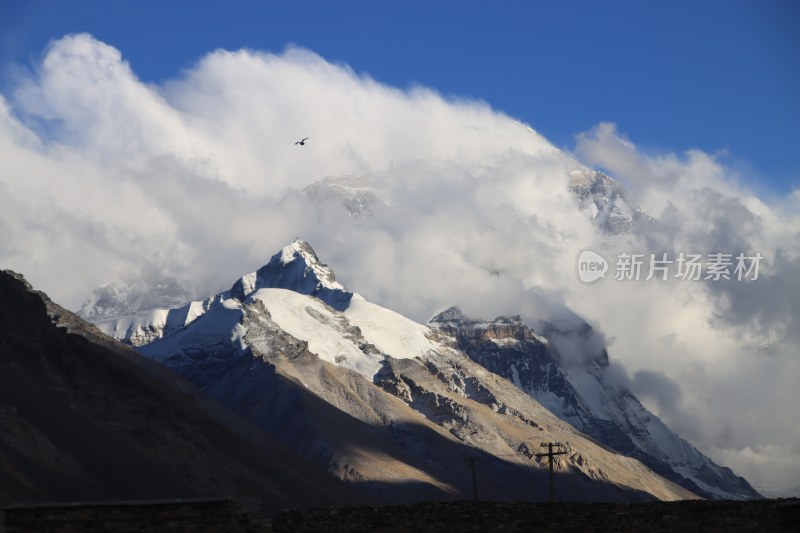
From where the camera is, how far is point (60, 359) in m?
160

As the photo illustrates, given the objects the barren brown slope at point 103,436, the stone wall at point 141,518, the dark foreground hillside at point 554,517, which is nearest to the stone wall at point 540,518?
the dark foreground hillside at point 554,517

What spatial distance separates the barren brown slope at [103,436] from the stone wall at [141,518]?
8534 cm

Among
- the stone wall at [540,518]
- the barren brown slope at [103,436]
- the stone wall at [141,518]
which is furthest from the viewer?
the barren brown slope at [103,436]

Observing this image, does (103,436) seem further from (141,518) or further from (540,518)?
(540,518)

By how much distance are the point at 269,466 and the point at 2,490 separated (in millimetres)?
79342

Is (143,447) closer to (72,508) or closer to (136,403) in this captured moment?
(136,403)

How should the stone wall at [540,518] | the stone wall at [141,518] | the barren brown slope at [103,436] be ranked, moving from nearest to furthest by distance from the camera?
the stone wall at [141,518] → the stone wall at [540,518] → the barren brown slope at [103,436]

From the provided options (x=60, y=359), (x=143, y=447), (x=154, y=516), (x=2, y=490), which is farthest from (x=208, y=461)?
(x=154, y=516)

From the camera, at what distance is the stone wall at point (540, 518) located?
102ft

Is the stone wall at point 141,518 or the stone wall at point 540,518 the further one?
the stone wall at point 540,518

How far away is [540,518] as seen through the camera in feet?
102

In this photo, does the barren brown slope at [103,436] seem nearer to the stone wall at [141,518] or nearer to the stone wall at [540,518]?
the stone wall at [141,518]

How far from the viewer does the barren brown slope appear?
129 metres

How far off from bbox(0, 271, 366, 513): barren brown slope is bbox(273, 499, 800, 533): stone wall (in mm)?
85450
